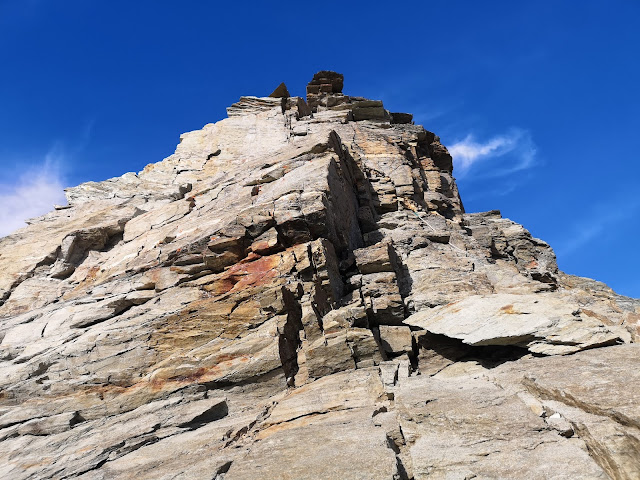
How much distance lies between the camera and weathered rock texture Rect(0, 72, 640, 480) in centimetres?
863

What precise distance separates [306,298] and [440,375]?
5856mm

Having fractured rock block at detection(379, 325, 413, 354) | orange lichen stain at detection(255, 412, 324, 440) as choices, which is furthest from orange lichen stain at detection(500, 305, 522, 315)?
orange lichen stain at detection(255, 412, 324, 440)

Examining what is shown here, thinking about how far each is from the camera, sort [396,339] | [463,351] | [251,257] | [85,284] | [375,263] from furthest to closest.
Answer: [85,284], [375,263], [251,257], [396,339], [463,351]

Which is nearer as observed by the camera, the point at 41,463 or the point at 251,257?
the point at 41,463

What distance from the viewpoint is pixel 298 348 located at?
15.9 meters

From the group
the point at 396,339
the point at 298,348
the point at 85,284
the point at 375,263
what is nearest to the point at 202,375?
the point at 298,348

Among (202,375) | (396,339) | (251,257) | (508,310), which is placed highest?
(251,257)

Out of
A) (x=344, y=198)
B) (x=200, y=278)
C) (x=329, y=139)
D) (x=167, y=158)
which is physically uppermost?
(x=167, y=158)

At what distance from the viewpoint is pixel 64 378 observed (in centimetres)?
1677

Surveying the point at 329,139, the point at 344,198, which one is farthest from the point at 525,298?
the point at 329,139

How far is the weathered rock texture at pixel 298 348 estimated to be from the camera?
8633 millimetres

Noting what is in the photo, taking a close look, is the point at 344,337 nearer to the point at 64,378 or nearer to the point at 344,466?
the point at 344,466

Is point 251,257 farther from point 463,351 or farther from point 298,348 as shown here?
point 463,351

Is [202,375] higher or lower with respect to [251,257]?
lower
